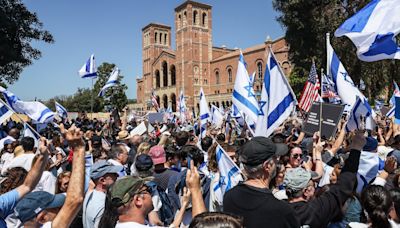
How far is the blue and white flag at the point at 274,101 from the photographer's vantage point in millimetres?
5508

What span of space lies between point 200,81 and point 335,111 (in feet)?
201

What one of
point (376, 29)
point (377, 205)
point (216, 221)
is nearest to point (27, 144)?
point (216, 221)

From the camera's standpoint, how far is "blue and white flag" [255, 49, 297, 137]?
18.1 ft

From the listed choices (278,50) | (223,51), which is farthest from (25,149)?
(223,51)

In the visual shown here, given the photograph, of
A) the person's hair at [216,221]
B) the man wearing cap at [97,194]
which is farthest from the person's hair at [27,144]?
the person's hair at [216,221]

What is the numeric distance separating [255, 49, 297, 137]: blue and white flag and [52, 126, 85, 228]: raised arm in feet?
11.3

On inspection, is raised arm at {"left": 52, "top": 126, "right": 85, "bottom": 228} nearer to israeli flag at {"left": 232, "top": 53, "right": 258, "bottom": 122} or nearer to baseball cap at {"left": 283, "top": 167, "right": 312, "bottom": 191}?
baseball cap at {"left": 283, "top": 167, "right": 312, "bottom": 191}

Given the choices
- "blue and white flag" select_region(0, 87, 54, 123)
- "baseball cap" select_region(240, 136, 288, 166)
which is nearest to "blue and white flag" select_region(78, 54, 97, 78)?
"blue and white flag" select_region(0, 87, 54, 123)

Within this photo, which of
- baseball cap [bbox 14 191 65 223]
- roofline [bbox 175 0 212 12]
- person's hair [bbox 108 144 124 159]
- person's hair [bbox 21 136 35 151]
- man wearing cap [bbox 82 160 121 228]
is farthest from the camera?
roofline [bbox 175 0 212 12]

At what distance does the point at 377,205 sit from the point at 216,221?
65.4 inches

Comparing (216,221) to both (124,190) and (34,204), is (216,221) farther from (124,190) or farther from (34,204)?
(34,204)

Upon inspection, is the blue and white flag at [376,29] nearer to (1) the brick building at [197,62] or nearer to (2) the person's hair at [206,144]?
(2) the person's hair at [206,144]

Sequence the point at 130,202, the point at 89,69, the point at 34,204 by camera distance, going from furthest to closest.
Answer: the point at 89,69
the point at 34,204
the point at 130,202

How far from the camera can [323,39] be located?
2200cm
